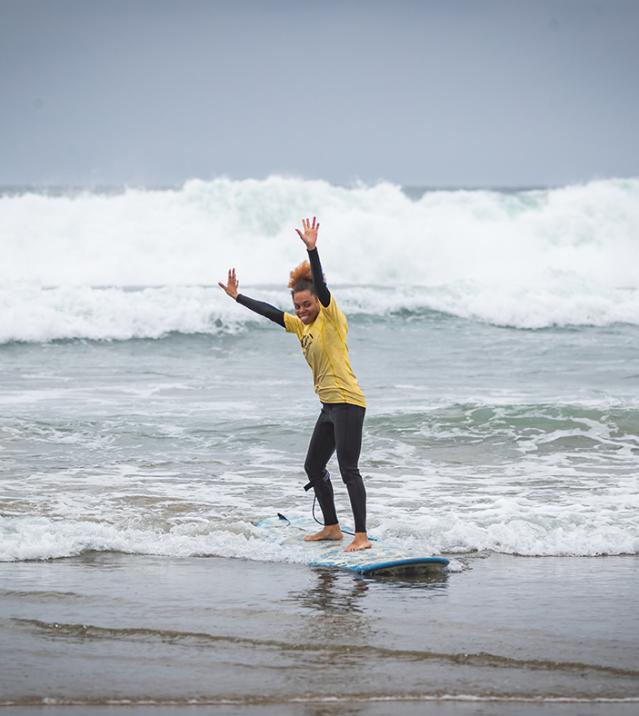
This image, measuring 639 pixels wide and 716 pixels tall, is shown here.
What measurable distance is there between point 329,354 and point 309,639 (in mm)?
2044

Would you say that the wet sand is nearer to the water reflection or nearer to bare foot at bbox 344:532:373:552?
the water reflection

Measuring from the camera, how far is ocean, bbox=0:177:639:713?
22.4 ft

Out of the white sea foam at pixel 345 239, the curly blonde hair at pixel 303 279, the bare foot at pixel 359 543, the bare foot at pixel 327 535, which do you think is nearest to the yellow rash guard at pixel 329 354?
the curly blonde hair at pixel 303 279

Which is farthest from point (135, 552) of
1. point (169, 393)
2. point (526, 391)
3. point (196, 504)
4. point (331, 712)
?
point (526, 391)

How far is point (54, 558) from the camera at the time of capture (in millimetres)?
6844

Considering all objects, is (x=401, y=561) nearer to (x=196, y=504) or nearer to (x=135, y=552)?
(x=135, y=552)

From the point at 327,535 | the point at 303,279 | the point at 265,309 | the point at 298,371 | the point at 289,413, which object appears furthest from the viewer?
the point at 298,371

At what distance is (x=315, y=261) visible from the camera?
6320 millimetres

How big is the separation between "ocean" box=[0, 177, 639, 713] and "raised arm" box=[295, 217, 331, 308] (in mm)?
1596

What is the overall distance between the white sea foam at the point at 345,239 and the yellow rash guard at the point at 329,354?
20.5m

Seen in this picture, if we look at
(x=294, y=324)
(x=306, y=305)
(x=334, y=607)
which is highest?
(x=306, y=305)

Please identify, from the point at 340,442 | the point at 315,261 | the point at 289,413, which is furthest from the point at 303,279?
the point at 289,413

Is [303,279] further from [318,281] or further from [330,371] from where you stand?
[330,371]

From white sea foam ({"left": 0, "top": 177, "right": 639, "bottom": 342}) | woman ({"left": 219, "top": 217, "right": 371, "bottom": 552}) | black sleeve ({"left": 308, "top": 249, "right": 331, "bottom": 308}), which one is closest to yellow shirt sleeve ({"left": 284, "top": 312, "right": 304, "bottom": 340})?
woman ({"left": 219, "top": 217, "right": 371, "bottom": 552})
